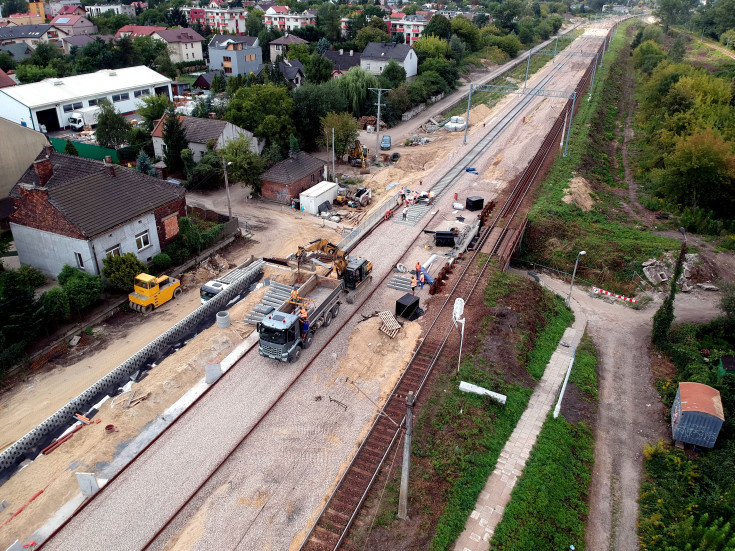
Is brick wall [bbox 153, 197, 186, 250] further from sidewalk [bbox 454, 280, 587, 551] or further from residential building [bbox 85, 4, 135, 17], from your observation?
residential building [bbox 85, 4, 135, 17]

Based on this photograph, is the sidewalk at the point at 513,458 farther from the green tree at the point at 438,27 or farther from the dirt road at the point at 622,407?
the green tree at the point at 438,27

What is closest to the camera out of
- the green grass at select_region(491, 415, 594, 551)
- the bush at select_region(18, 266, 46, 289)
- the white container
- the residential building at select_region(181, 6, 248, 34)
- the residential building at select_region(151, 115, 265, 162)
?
the green grass at select_region(491, 415, 594, 551)

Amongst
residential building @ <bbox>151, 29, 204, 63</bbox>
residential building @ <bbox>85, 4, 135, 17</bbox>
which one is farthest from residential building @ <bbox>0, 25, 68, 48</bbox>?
residential building @ <bbox>85, 4, 135, 17</bbox>

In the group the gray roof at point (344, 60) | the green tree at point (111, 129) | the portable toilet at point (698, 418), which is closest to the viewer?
the portable toilet at point (698, 418)

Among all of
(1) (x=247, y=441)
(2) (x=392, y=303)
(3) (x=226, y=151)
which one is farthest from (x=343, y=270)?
(3) (x=226, y=151)

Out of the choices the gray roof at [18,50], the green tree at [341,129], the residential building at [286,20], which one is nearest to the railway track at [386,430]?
the green tree at [341,129]

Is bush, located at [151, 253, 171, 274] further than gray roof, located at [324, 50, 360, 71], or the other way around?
gray roof, located at [324, 50, 360, 71]
